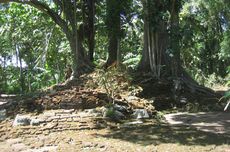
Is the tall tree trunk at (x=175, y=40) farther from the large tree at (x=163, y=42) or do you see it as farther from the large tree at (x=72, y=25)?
the large tree at (x=72, y=25)

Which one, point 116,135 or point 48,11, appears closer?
point 116,135

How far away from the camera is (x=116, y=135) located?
25.9ft

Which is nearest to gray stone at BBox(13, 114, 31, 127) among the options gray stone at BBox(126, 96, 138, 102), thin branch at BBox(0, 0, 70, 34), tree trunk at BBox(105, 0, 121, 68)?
gray stone at BBox(126, 96, 138, 102)

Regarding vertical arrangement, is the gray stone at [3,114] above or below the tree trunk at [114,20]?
below

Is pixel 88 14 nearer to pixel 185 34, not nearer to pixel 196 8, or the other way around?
pixel 185 34

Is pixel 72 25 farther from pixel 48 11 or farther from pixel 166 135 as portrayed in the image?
pixel 166 135

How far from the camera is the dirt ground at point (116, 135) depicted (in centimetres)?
695

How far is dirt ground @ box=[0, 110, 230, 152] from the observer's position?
6.95m

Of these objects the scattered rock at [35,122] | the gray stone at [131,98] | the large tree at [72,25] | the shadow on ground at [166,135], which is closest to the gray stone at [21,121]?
the scattered rock at [35,122]

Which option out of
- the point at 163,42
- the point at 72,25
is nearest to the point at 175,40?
the point at 163,42

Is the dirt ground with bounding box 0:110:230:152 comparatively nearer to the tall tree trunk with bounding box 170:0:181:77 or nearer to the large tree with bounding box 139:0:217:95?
the large tree with bounding box 139:0:217:95

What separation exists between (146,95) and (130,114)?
77.8 inches

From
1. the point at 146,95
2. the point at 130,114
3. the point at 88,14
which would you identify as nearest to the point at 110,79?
the point at 130,114

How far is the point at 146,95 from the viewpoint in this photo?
38.9 feet
